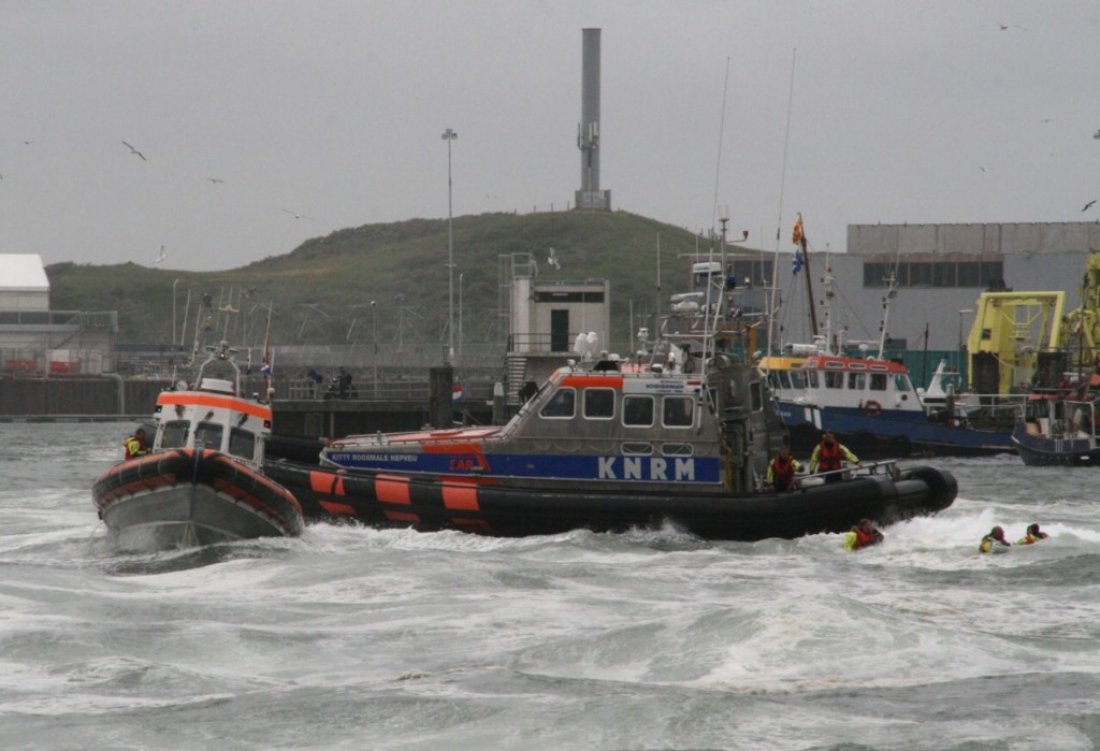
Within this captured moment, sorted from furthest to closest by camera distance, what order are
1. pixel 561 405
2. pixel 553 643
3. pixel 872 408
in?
pixel 872 408
pixel 561 405
pixel 553 643

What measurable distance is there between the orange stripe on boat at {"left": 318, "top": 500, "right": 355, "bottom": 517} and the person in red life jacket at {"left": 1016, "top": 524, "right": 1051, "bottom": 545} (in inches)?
318

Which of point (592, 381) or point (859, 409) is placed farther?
point (859, 409)

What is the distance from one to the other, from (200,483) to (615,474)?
4.87 m

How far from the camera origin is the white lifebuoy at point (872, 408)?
4294 centimetres

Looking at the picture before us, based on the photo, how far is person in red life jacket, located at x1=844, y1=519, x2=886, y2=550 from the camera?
2017 centimetres

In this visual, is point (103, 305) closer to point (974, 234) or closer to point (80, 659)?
point (974, 234)

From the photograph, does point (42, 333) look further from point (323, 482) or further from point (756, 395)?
point (756, 395)

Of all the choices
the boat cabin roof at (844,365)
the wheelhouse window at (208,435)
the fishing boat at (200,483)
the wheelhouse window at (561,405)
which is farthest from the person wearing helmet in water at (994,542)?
the boat cabin roof at (844,365)

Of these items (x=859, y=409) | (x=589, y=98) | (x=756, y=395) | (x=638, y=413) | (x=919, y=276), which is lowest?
(x=859, y=409)

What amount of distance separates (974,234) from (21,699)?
67.3 metres

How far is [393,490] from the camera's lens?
20.7 meters

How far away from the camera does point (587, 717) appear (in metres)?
11.5

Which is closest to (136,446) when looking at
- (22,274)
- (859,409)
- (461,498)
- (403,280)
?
(461,498)

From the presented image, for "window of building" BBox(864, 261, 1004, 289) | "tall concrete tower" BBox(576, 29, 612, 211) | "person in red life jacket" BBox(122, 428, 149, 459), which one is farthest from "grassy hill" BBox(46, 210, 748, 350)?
"person in red life jacket" BBox(122, 428, 149, 459)
